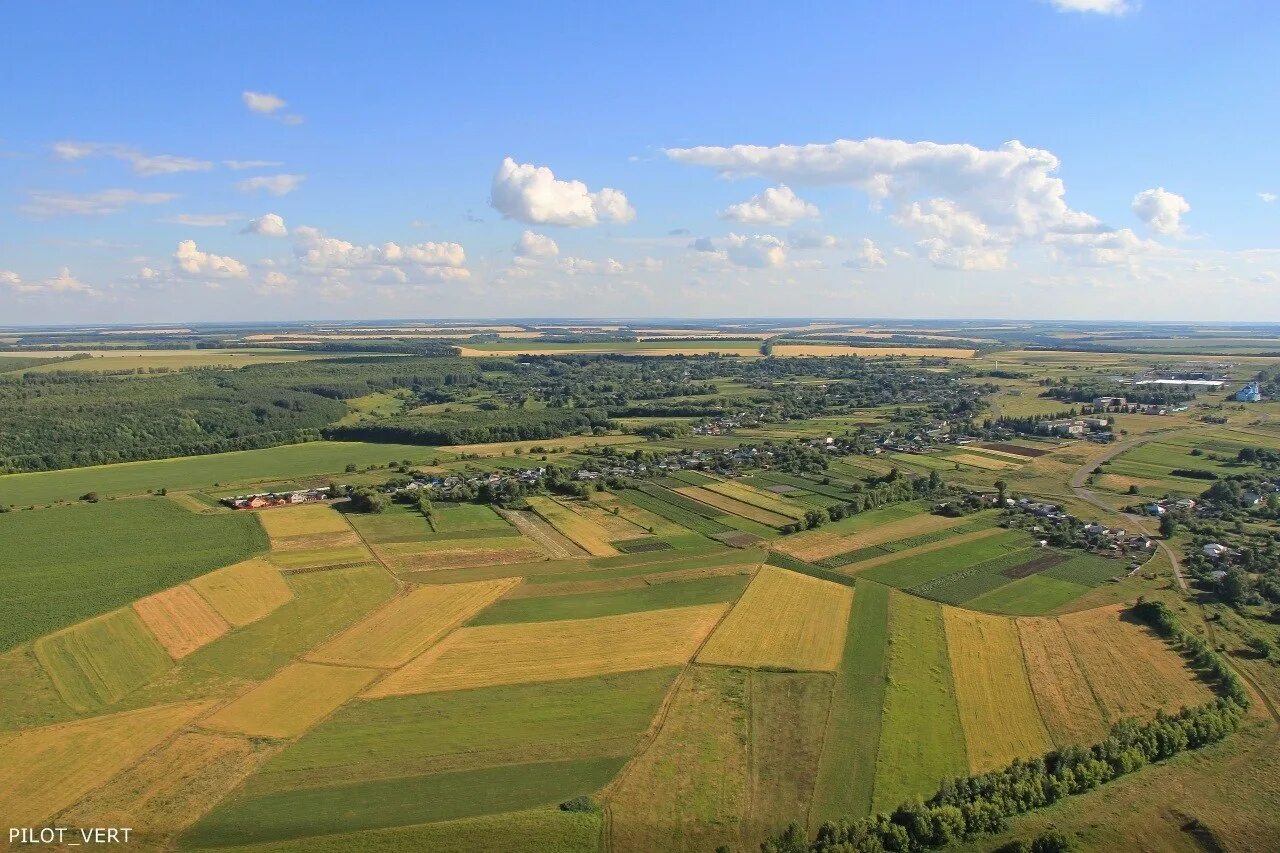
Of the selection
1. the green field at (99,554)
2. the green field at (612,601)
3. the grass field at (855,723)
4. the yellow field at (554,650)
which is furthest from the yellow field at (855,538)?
the green field at (99,554)

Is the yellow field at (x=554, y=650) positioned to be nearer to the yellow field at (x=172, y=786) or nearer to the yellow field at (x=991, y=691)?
the yellow field at (x=172, y=786)

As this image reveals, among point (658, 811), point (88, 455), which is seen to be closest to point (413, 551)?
point (658, 811)

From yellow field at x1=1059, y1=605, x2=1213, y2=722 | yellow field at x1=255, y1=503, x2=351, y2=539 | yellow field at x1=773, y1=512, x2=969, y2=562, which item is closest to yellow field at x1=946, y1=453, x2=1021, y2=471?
yellow field at x1=773, y1=512, x2=969, y2=562

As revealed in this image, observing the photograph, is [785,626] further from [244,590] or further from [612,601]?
[244,590]

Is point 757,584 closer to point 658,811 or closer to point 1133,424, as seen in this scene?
point 658,811

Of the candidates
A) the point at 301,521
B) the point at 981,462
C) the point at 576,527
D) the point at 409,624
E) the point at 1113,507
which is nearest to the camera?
the point at 409,624

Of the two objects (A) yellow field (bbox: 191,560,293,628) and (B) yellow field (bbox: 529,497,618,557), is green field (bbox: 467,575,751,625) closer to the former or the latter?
(B) yellow field (bbox: 529,497,618,557)

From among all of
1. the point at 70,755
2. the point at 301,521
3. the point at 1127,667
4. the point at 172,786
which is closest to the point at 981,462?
the point at 1127,667
